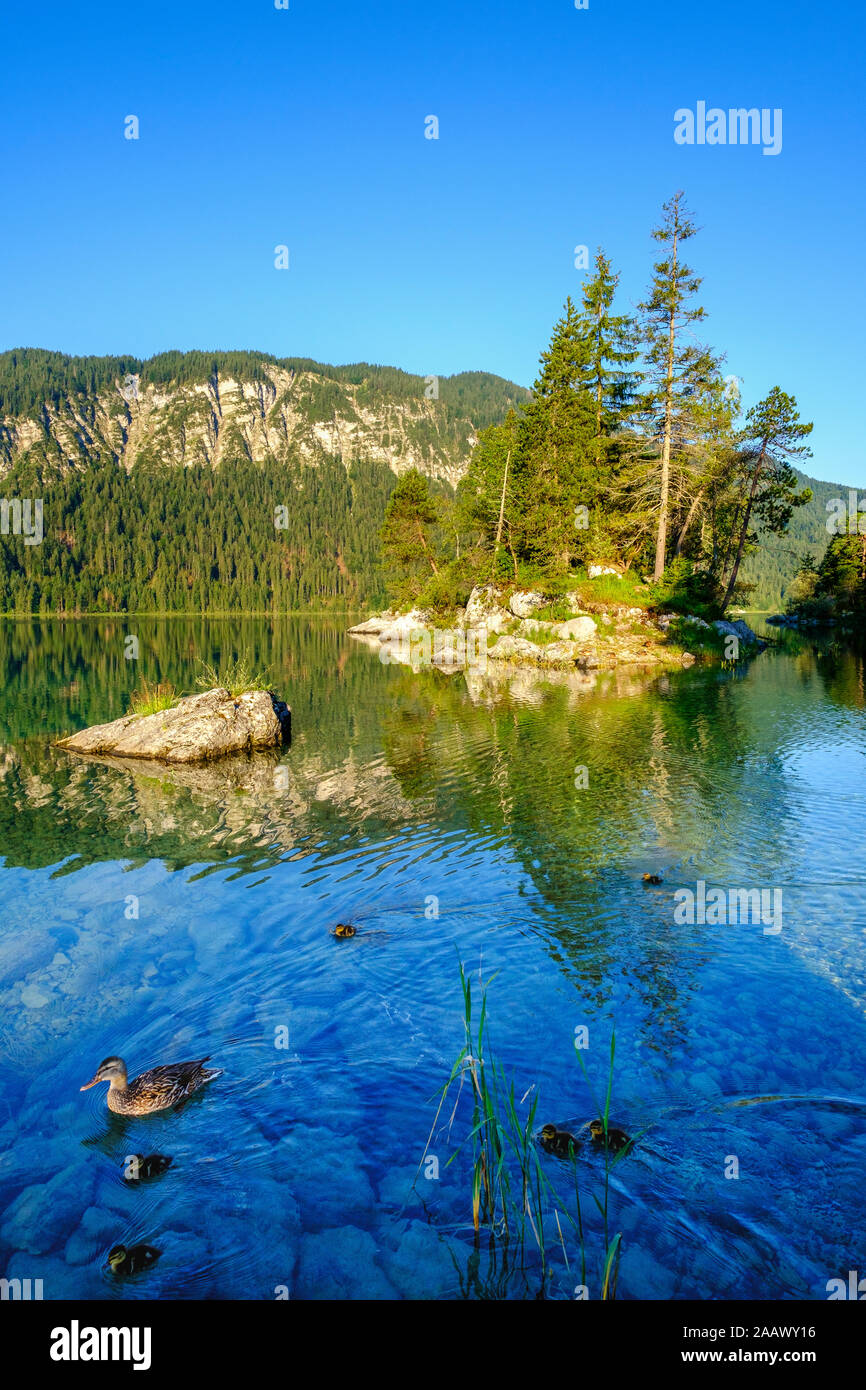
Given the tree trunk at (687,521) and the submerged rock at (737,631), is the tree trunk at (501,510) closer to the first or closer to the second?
the tree trunk at (687,521)

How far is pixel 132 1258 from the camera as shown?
4.91 metres

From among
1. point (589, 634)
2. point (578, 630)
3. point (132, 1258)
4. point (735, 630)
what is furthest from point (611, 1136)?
point (735, 630)

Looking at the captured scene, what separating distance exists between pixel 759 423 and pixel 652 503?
9305 millimetres

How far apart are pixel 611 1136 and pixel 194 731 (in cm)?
1805

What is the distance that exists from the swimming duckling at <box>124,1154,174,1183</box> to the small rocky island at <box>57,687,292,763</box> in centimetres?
1600

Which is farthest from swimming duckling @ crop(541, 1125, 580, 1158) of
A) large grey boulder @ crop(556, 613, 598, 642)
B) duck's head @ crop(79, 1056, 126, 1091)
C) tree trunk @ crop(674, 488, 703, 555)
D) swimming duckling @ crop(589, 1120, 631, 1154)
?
tree trunk @ crop(674, 488, 703, 555)

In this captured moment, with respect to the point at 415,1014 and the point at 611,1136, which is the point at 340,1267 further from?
the point at 415,1014

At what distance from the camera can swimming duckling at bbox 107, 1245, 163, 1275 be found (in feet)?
15.9

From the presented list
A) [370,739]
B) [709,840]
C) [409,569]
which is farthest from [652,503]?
[709,840]

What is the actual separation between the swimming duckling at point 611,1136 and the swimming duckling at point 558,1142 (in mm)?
A: 172

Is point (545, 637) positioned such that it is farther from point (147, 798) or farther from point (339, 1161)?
point (339, 1161)

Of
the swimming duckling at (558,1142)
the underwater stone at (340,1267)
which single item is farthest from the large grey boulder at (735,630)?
the underwater stone at (340,1267)

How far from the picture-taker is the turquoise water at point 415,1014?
5023 mm

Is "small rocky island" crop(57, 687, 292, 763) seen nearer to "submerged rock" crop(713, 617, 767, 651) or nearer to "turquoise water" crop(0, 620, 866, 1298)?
"turquoise water" crop(0, 620, 866, 1298)
